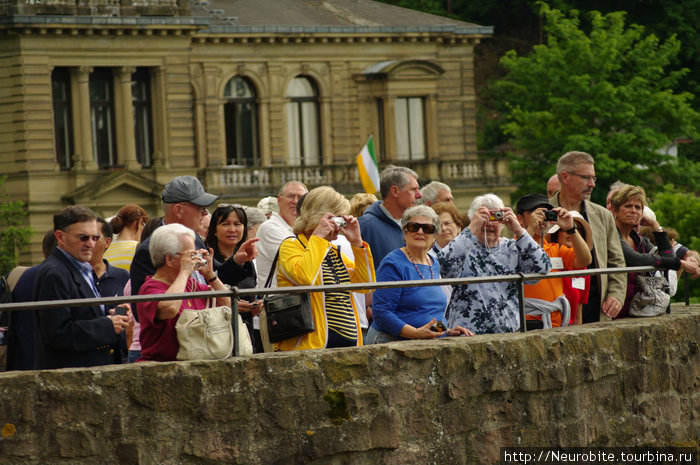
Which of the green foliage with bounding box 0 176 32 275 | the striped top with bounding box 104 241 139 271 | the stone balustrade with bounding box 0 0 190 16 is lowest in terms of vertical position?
the green foliage with bounding box 0 176 32 275

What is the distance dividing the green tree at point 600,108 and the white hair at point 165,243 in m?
40.2

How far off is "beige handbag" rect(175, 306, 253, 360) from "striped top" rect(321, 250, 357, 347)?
1150 mm

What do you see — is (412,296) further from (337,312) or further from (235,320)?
(235,320)

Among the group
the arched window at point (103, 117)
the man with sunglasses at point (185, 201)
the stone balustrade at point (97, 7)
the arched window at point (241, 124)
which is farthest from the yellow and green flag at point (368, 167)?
the man with sunglasses at point (185, 201)

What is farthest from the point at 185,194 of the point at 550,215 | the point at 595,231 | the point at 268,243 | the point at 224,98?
the point at 224,98

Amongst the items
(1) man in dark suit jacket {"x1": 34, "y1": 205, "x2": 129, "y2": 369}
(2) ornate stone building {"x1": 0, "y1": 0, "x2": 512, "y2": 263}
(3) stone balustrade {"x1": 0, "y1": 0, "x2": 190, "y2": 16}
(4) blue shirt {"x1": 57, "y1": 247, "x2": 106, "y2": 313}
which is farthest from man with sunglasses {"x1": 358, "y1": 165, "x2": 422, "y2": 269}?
(3) stone balustrade {"x1": 0, "y1": 0, "x2": 190, "y2": 16}

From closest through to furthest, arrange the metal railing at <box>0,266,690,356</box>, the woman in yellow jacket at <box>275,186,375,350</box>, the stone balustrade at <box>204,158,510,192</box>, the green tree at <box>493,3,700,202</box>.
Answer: the metal railing at <box>0,266,690,356</box> → the woman in yellow jacket at <box>275,186,375,350</box> → the stone balustrade at <box>204,158,510,192</box> → the green tree at <box>493,3,700,202</box>

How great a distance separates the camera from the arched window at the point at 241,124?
49.2m

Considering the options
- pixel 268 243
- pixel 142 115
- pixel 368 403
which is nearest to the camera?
pixel 368 403

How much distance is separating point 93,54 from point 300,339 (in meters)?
35.3

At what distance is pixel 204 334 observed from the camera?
27.5 feet

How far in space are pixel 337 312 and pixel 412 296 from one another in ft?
1.82

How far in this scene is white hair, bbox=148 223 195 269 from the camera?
8.66m

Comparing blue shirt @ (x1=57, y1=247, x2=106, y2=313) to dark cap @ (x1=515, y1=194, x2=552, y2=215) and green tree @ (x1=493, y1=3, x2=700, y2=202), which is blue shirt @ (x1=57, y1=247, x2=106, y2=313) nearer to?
dark cap @ (x1=515, y1=194, x2=552, y2=215)
